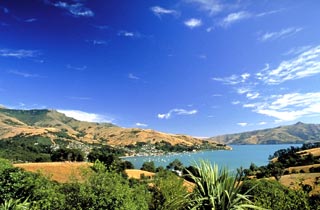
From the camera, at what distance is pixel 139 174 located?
132375mm

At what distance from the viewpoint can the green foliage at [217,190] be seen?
1394 centimetres

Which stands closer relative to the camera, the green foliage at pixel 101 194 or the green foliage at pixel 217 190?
the green foliage at pixel 217 190

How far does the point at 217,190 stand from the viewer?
14234mm

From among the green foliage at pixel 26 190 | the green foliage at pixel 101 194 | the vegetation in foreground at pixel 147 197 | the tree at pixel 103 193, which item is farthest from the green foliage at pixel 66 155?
the tree at pixel 103 193

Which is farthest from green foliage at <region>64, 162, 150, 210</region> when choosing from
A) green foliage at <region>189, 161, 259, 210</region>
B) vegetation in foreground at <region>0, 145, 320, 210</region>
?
green foliage at <region>189, 161, 259, 210</region>

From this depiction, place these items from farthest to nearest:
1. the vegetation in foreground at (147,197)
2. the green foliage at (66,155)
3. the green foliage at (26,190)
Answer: the green foliage at (66,155) → the green foliage at (26,190) → the vegetation in foreground at (147,197)

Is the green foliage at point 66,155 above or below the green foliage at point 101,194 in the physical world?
above

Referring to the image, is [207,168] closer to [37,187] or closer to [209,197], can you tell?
[209,197]

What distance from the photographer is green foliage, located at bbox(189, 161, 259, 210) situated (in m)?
13.9

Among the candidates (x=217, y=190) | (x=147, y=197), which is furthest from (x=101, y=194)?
(x=217, y=190)

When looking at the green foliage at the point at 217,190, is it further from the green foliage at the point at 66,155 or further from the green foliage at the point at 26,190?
the green foliage at the point at 66,155

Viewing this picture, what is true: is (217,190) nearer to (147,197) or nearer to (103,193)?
(103,193)

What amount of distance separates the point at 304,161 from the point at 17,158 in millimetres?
142874

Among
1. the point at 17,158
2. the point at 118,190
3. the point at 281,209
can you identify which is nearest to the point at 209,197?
the point at 281,209
